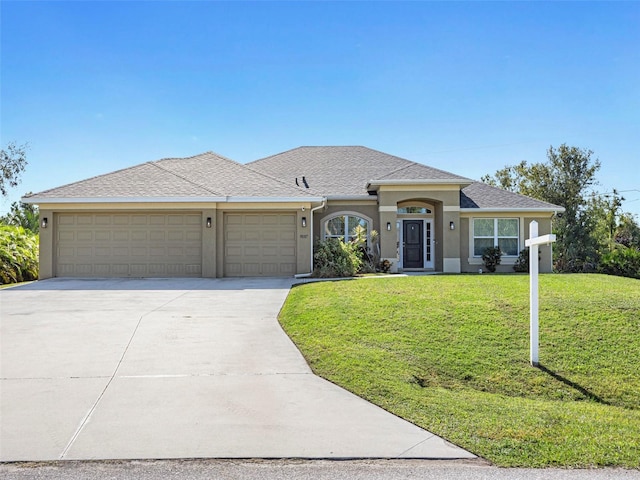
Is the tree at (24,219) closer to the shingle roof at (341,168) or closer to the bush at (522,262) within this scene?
the shingle roof at (341,168)

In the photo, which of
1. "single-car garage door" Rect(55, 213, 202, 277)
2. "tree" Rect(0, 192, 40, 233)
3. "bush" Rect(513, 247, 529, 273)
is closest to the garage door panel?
"single-car garage door" Rect(55, 213, 202, 277)

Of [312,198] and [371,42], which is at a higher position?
[371,42]

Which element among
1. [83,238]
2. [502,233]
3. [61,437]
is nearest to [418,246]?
[502,233]

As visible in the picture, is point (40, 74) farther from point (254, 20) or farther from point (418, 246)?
point (418, 246)

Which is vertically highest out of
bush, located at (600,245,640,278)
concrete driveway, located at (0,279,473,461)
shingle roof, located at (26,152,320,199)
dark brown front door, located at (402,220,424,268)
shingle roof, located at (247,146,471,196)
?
shingle roof, located at (247,146,471,196)

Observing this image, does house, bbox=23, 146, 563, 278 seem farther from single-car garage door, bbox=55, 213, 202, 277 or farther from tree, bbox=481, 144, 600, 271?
tree, bbox=481, 144, 600, 271

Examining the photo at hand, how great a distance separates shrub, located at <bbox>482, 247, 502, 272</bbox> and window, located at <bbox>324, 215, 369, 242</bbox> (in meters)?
5.00

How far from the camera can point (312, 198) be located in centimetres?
1662

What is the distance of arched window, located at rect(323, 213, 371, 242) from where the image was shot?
1966 cm

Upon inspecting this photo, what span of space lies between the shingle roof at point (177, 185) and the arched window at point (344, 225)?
2542mm

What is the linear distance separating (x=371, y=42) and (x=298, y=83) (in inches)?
157

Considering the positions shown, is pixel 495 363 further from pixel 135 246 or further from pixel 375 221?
pixel 135 246

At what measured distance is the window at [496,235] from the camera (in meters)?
19.8

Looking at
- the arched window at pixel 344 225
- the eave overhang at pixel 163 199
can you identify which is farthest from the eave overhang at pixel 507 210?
the eave overhang at pixel 163 199
